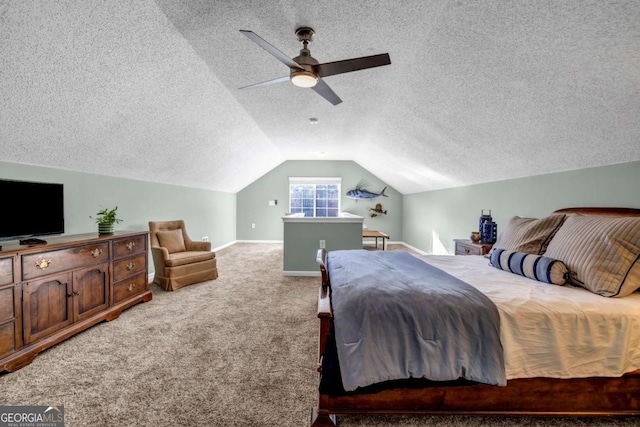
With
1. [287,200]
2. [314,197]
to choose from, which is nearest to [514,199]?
[314,197]

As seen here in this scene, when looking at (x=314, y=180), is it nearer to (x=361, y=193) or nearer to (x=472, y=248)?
(x=361, y=193)

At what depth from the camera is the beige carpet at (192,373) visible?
144cm

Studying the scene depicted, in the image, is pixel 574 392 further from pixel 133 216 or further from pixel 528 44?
pixel 133 216

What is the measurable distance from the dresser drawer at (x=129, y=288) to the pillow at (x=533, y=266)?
3598 mm

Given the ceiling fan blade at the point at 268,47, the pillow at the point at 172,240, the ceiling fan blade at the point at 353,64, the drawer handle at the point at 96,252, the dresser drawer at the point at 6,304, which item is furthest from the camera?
the pillow at the point at 172,240

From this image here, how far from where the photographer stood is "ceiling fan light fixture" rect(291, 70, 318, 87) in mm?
1999

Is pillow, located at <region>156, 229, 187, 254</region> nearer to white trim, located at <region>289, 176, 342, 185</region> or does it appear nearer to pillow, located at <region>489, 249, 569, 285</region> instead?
pillow, located at <region>489, 249, 569, 285</region>

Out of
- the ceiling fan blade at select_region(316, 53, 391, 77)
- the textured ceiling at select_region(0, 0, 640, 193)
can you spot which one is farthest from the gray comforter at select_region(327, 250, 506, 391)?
the textured ceiling at select_region(0, 0, 640, 193)

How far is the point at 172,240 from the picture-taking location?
4.00m

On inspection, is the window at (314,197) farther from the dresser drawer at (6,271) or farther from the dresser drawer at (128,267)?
the dresser drawer at (6,271)

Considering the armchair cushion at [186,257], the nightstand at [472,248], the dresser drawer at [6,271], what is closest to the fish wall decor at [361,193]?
the nightstand at [472,248]

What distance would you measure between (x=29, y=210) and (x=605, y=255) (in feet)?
13.4

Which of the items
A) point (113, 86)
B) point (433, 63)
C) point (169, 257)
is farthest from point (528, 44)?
point (169, 257)

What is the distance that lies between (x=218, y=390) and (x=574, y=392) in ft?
Answer: 6.56
